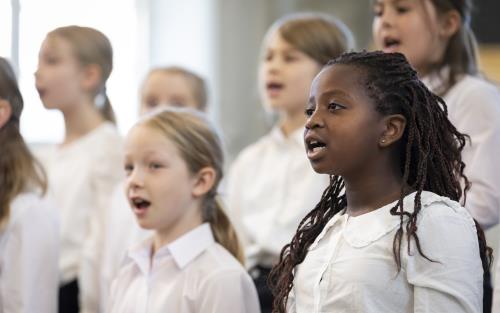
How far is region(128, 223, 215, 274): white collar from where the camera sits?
1898 millimetres

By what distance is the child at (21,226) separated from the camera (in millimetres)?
1989

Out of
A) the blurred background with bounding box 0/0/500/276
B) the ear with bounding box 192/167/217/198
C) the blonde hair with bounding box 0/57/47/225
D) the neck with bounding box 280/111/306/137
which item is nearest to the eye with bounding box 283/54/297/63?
the neck with bounding box 280/111/306/137

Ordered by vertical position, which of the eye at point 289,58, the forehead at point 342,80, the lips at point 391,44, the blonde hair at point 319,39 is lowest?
the eye at point 289,58

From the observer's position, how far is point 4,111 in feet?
6.47

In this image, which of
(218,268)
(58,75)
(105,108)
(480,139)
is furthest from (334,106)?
(105,108)

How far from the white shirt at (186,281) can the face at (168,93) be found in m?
0.94

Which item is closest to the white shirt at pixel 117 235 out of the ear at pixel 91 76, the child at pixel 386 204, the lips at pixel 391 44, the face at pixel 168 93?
the ear at pixel 91 76

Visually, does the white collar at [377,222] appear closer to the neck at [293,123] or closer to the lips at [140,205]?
the lips at [140,205]

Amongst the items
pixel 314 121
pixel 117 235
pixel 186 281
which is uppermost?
pixel 314 121

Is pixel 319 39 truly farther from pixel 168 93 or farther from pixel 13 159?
pixel 13 159

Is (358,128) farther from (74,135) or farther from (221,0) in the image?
(221,0)

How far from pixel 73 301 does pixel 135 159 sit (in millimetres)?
722

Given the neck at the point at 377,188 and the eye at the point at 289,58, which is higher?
the neck at the point at 377,188

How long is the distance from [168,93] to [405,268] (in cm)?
164
